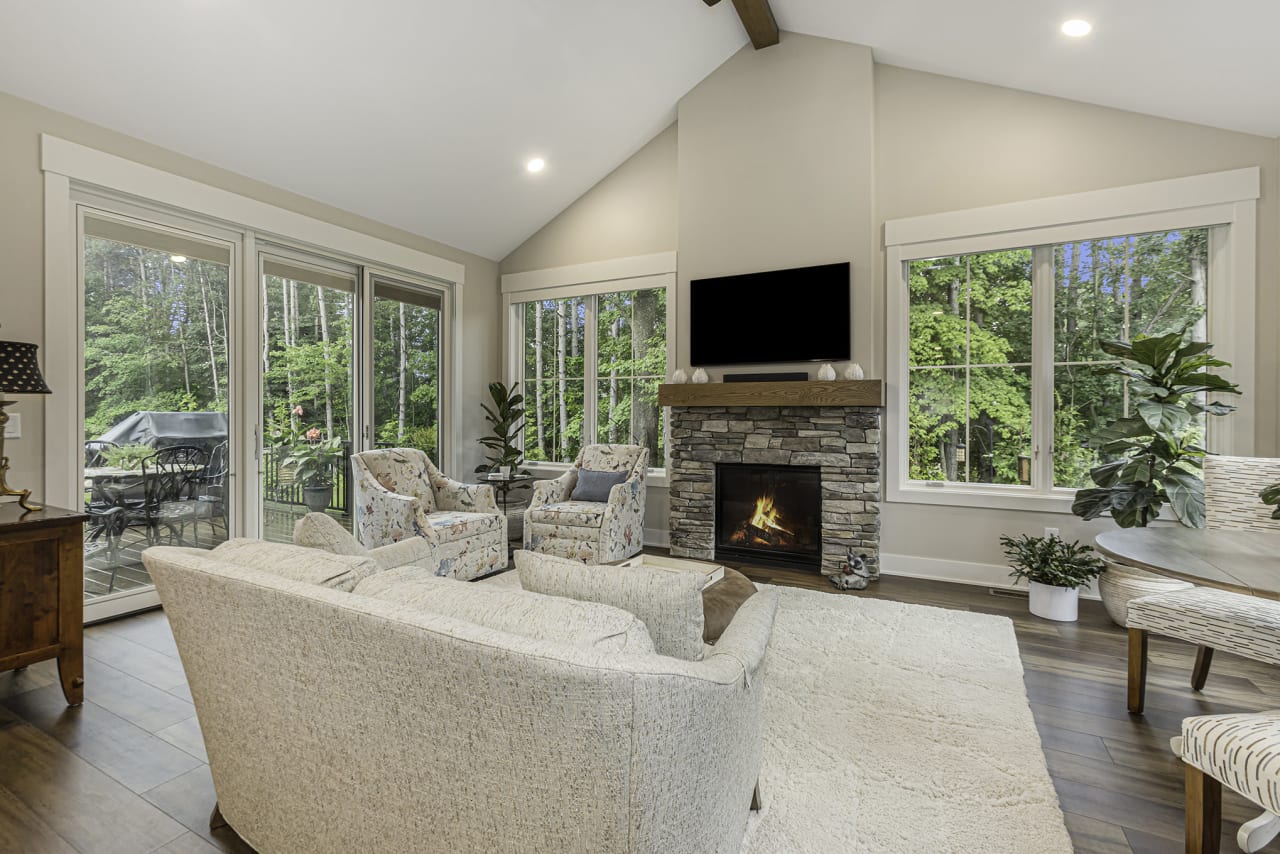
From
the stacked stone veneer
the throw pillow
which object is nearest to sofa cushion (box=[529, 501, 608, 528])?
the stacked stone veneer

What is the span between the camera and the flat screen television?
14.2 ft

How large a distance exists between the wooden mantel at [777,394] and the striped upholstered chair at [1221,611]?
1777 mm

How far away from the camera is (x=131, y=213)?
3.43 meters

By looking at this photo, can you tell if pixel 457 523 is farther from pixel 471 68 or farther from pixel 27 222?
pixel 471 68

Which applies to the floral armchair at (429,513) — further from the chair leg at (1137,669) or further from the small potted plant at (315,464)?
the chair leg at (1137,669)

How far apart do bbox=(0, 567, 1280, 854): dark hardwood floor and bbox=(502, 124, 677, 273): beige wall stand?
410cm

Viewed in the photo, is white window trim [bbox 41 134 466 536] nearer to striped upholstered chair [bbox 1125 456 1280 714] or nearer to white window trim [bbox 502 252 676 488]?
white window trim [bbox 502 252 676 488]

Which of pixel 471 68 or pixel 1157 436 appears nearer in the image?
pixel 1157 436

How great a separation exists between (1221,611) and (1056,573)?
1.34 m

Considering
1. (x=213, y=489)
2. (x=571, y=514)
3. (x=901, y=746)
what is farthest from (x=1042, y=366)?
(x=213, y=489)

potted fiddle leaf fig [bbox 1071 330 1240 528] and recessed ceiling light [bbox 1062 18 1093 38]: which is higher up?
recessed ceiling light [bbox 1062 18 1093 38]

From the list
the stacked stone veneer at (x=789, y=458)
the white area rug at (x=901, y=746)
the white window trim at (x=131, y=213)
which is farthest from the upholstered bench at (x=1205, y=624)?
the white window trim at (x=131, y=213)

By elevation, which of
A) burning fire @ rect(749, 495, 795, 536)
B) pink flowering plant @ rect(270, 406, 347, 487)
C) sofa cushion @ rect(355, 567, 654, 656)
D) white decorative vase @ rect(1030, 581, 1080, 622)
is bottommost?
white decorative vase @ rect(1030, 581, 1080, 622)

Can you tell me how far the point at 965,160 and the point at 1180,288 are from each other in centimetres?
153
